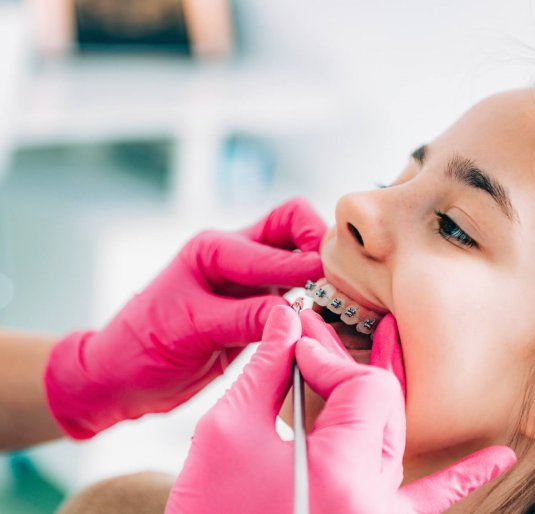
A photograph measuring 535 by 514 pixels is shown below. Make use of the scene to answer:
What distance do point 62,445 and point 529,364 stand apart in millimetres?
1719

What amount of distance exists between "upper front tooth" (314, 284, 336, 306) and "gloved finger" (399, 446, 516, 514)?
0.81 feet

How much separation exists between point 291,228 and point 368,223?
281 millimetres

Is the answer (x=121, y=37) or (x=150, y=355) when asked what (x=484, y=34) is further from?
(x=121, y=37)

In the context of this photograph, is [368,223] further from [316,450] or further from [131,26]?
[131,26]

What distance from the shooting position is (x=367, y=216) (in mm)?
888

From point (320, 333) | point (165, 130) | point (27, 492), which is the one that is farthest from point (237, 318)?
point (165, 130)

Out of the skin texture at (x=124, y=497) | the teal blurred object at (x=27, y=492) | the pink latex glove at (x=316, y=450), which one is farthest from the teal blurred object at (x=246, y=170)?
the pink latex glove at (x=316, y=450)

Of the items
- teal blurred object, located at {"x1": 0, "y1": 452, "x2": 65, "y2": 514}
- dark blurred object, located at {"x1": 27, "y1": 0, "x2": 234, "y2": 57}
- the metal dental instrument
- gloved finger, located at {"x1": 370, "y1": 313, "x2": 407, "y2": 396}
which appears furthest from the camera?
dark blurred object, located at {"x1": 27, "y1": 0, "x2": 234, "y2": 57}

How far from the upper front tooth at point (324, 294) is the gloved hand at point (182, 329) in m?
0.09

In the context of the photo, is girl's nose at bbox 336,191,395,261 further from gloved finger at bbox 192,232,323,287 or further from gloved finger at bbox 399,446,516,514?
gloved finger at bbox 399,446,516,514

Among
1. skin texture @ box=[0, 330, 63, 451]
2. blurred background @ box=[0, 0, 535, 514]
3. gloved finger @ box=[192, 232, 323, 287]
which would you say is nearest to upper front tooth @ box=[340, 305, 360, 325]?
gloved finger @ box=[192, 232, 323, 287]

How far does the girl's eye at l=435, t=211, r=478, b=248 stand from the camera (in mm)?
868

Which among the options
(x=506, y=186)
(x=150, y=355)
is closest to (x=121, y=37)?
(x=150, y=355)

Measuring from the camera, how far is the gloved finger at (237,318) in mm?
989
